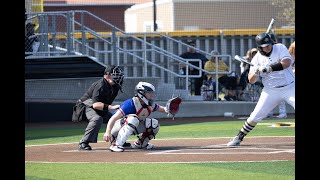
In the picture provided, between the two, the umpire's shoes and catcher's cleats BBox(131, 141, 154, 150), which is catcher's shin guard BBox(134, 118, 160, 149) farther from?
the umpire's shoes

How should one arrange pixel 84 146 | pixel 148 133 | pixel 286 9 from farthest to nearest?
1. pixel 286 9
2. pixel 84 146
3. pixel 148 133

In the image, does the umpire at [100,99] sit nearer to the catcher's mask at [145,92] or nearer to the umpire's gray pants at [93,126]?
the umpire's gray pants at [93,126]

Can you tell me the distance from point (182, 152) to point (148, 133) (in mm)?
815

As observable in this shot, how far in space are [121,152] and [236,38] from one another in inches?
649

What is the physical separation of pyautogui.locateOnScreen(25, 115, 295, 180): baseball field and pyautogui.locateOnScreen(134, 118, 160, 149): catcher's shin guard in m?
0.24

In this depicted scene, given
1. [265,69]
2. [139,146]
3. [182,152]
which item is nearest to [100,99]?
[139,146]

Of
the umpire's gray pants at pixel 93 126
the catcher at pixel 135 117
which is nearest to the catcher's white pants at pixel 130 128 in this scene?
the catcher at pixel 135 117

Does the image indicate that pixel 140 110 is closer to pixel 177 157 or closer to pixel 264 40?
pixel 177 157

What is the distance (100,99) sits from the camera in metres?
14.6

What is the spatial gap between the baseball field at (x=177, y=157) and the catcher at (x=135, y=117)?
0.29 m

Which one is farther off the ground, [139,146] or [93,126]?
[93,126]

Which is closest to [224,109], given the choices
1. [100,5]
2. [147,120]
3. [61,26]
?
[61,26]

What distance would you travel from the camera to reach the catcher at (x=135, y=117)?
563 inches
